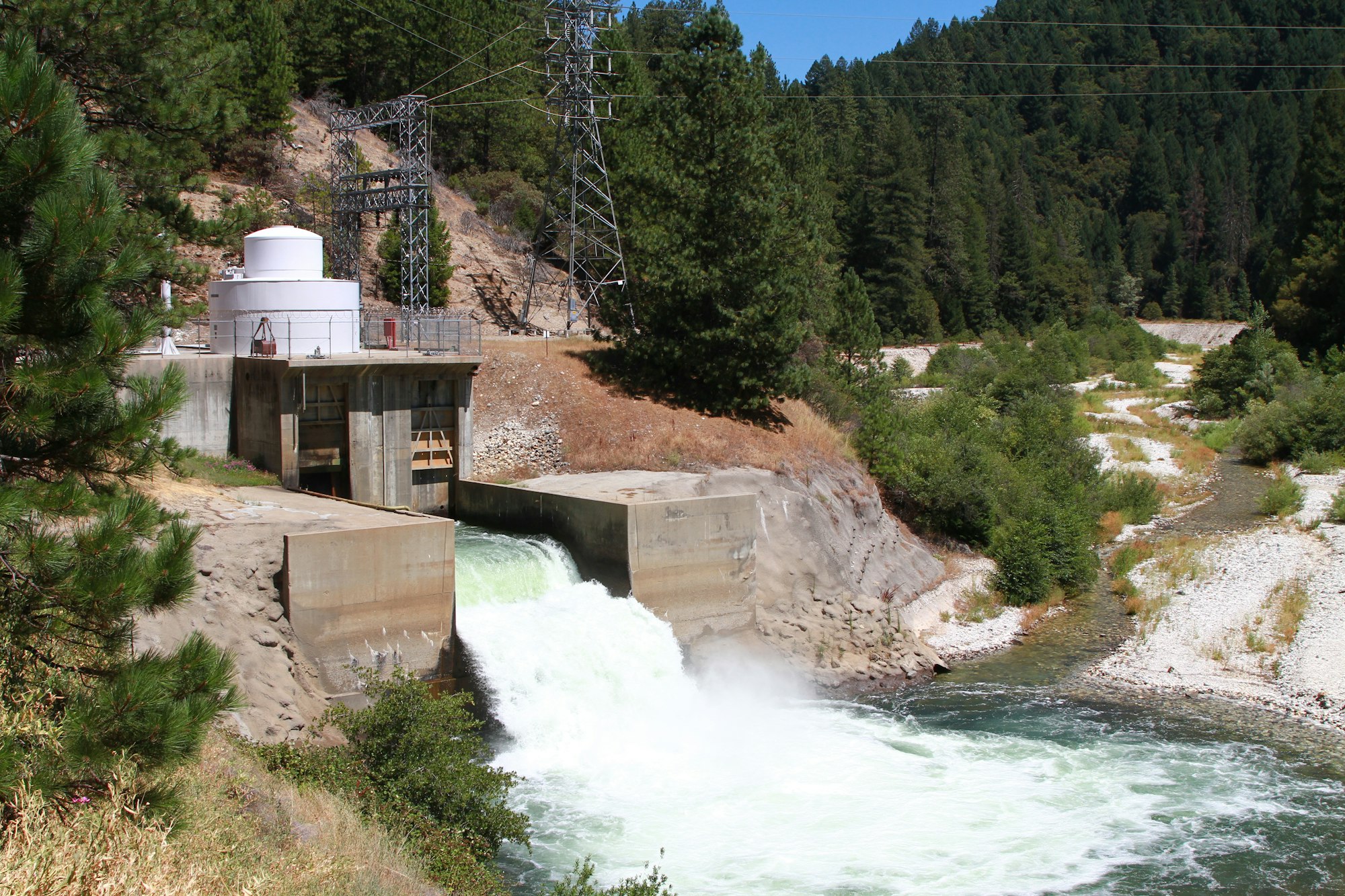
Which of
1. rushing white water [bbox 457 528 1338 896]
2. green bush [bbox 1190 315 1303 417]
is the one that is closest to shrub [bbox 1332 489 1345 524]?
rushing white water [bbox 457 528 1338 896]

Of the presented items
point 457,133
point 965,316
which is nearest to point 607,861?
point 457,133

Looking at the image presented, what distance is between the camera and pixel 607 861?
14.8 meters

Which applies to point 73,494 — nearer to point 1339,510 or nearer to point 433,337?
point 433,337

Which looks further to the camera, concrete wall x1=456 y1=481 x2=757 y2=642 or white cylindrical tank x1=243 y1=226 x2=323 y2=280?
white cylindrical tank x1=243 y1=226 x2=323 y2=280

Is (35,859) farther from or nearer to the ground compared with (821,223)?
nearer to the ground

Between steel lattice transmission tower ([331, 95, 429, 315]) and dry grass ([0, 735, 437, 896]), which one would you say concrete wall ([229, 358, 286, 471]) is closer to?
steel lattice transmission tower ([331, 95, 429, 315])

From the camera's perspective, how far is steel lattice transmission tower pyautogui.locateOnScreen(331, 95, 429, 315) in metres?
38.3

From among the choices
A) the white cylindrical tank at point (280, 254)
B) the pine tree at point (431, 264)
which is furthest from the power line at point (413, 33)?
the white cylindrical tank at point (280, 254)

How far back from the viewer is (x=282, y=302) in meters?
26.7

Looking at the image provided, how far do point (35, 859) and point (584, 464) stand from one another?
20.8 meters

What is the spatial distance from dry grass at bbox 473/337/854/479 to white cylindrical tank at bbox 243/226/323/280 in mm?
5182

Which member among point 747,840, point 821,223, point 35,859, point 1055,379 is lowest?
point 747,840

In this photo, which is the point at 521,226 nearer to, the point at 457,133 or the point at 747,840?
the point at 457,133

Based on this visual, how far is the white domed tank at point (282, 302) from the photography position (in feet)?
87.5
